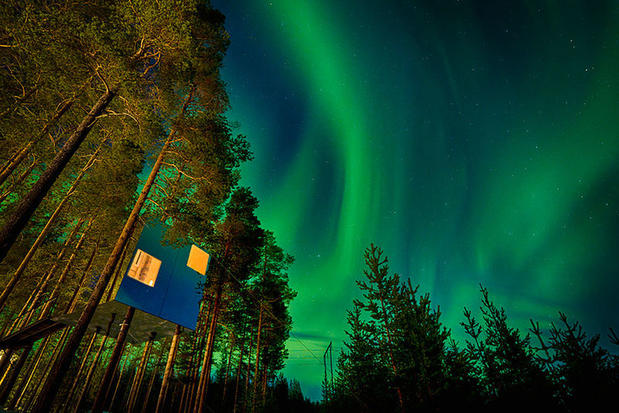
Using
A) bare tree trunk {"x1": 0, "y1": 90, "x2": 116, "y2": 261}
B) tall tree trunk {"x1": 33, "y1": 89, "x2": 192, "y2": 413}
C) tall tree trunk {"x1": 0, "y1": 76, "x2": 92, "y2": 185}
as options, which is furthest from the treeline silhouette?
tall tree trunk {"x1": 0, "y1": 76, "x2": 92, "y2": 185}

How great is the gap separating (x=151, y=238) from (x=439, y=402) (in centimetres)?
1469

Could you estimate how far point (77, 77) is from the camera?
7.35m

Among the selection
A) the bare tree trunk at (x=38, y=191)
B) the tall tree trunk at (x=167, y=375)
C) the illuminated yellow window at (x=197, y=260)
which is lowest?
the tall tree trunk at (x=167, y=375)

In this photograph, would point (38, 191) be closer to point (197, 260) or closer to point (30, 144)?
point (30, 144)

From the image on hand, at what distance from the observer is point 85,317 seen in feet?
24.8

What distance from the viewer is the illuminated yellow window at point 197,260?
14334 mm

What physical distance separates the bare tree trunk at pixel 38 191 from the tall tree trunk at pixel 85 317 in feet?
8.49

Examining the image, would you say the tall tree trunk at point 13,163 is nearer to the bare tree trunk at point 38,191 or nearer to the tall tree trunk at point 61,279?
the bare tree trunk at point 38,191

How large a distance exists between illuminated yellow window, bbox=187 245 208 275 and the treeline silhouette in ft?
34.8

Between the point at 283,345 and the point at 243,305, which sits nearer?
the point at 243,305

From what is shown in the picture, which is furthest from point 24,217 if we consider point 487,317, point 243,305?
point 487,317

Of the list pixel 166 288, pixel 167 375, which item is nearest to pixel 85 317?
pixel 166 288

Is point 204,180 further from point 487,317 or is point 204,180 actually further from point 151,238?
point 487,317

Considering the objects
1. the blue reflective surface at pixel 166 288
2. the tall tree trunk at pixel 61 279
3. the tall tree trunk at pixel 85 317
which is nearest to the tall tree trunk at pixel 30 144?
the tall tree trunk at pixel 85 317
